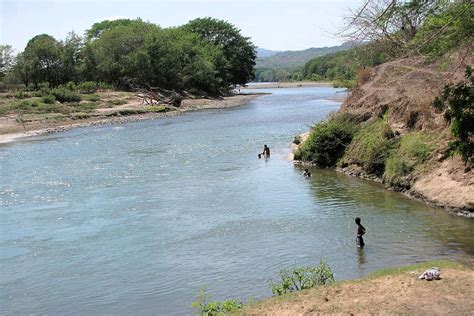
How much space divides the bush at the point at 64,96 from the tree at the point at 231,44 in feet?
190

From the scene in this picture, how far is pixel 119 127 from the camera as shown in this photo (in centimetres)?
6300

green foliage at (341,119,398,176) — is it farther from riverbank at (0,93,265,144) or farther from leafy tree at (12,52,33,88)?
leafy tree at (12,52,33,88)

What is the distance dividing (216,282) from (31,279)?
19.6 ft

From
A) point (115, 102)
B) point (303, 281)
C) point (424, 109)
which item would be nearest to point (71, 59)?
point (115, 102)

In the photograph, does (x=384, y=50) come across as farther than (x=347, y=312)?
Yes

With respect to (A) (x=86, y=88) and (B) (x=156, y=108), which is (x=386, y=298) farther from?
(A) (x=86, y=88)

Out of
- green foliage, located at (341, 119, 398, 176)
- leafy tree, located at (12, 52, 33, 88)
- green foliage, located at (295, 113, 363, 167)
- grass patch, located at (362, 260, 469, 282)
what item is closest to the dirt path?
grass patch, located at (362, 260, 469, 282)

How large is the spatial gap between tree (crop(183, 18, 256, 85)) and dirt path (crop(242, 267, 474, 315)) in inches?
4709

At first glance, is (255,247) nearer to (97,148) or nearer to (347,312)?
(347,312)

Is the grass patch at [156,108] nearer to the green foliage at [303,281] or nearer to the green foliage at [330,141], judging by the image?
the green foliage at [330,141]

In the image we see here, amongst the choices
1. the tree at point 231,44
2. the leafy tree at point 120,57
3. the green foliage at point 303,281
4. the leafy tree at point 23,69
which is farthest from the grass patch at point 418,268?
the tree at point 231,44

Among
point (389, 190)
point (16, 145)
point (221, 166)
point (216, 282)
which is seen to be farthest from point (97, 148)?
point (216, 282)

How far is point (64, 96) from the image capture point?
3007 inches

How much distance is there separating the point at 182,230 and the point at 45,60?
263 feet
